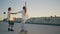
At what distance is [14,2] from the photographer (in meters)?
4.51

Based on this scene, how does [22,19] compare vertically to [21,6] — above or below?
below

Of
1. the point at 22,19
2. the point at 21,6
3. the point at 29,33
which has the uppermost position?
the point at 21,6

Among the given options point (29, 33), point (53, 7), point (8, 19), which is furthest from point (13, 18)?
point (53, 7)

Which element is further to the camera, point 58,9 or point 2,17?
point 2,17

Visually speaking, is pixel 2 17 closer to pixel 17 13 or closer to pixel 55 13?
pixel 17 13

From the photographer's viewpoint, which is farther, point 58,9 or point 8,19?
point 8,19

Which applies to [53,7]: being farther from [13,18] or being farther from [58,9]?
[13,18]

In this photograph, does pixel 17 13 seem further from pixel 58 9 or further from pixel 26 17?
pixel 58 9

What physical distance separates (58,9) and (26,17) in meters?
0.67

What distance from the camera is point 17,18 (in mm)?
4523

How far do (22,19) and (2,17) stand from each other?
463mm

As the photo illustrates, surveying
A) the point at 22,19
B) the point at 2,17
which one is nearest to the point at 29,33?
the point at 22,19

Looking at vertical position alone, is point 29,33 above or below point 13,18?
below

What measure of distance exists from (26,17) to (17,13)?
0.27 metres
